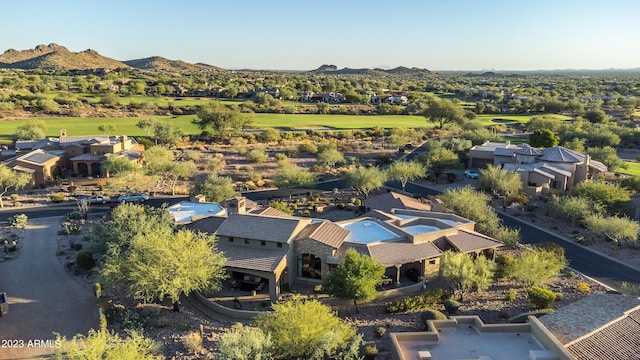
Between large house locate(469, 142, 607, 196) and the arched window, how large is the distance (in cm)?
3239

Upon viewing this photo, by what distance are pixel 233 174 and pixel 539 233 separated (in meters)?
38.8

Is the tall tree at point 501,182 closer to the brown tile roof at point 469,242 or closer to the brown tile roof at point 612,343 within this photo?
the brown tile roof at point 469,242

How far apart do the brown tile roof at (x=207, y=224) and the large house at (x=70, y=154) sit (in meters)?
29.7

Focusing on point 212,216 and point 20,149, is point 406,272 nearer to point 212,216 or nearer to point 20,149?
point 212,216

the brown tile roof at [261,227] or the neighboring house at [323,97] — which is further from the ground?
the neighboring house at [323,97]

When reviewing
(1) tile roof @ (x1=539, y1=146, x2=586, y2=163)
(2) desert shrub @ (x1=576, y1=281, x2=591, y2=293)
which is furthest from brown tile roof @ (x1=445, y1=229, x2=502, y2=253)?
(1) tile roof @ (x1=539, y1=146, x2=586, y2=163)

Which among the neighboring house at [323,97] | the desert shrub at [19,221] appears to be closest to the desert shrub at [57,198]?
the desert shrub at [19,221]

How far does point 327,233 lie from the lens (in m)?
31.6

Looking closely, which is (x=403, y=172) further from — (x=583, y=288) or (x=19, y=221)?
(x=19, y=221)

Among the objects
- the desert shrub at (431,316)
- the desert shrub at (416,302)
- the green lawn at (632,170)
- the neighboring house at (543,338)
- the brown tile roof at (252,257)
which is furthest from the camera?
the green lawn at (632,170)

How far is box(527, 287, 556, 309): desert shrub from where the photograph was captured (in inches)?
1094

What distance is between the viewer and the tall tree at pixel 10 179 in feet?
166

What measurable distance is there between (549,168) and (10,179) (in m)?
60.8

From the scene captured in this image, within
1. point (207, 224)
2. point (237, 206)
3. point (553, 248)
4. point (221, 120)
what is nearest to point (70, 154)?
point (221, 120)
